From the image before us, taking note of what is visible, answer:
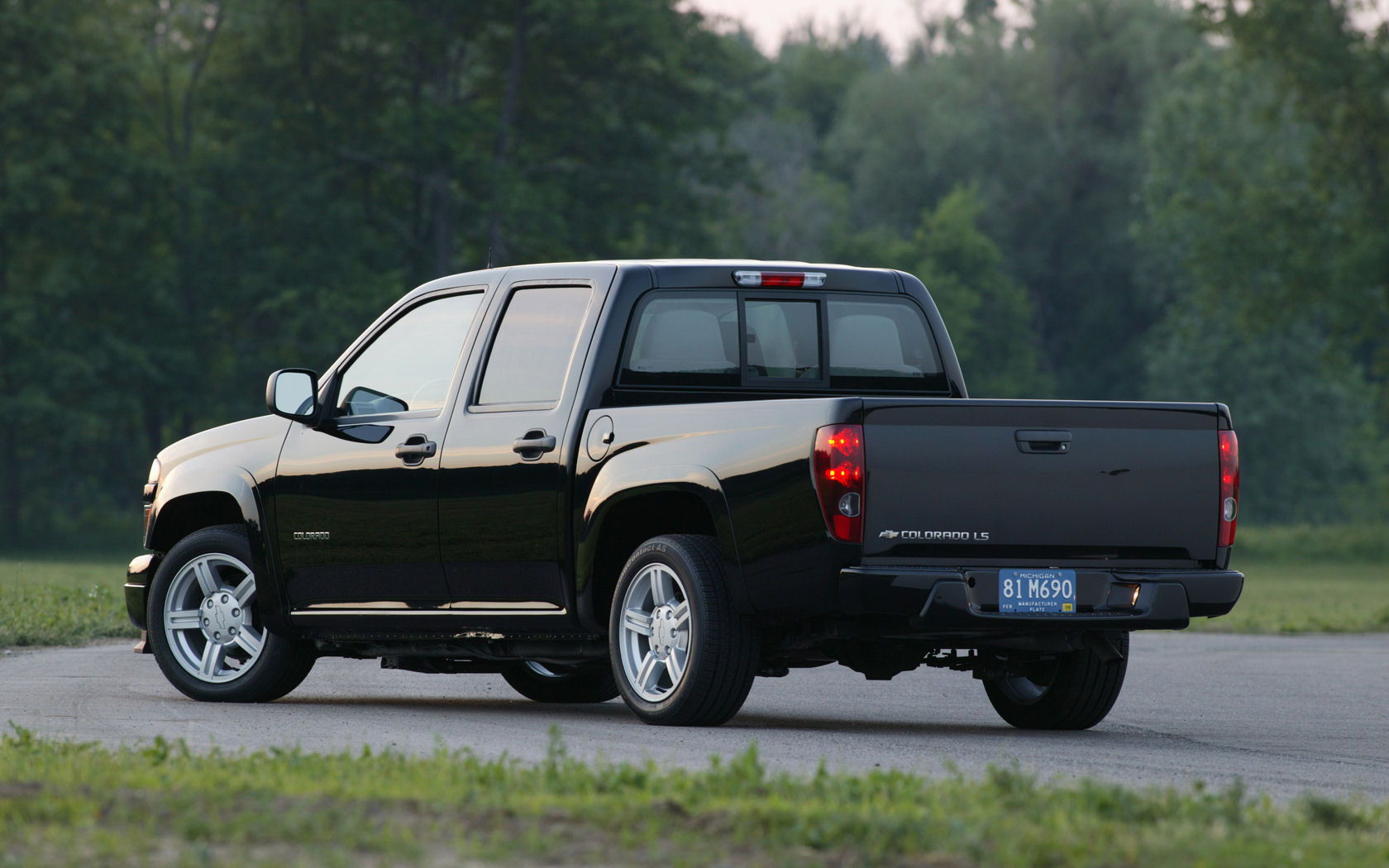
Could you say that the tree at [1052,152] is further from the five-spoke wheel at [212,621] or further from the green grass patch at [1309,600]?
the five-spoke wheel at [212,621]

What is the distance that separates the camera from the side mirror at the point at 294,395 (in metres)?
10.5

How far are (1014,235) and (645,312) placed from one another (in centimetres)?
7016

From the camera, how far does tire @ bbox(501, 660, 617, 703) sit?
11430 mm

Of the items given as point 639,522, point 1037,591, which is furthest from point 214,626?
point 1037,591

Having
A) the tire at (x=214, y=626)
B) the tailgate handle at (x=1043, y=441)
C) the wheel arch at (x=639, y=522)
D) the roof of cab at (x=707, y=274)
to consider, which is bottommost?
the tire at (x=214, y=626)

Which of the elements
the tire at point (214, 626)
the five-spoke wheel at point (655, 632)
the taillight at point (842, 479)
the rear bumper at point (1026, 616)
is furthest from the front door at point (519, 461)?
the rear bumper at point (1026, 616)

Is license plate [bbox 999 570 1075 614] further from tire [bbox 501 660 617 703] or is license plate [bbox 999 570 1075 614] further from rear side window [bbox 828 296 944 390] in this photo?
tire [bbox 501 660 617 703]

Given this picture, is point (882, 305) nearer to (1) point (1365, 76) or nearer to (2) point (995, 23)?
(1) point (1365, 76)

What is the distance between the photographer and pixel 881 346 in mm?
10367

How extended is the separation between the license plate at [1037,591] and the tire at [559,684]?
3296 mm

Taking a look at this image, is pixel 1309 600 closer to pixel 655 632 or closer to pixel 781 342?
pixel 781 342

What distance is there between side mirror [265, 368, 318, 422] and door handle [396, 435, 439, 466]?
660 millimetres

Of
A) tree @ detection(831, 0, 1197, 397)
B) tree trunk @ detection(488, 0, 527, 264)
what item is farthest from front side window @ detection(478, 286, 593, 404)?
tree @ detection(831, 0, 1197, 397)

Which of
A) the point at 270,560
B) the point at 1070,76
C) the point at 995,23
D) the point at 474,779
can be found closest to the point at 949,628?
the point at 474,779
